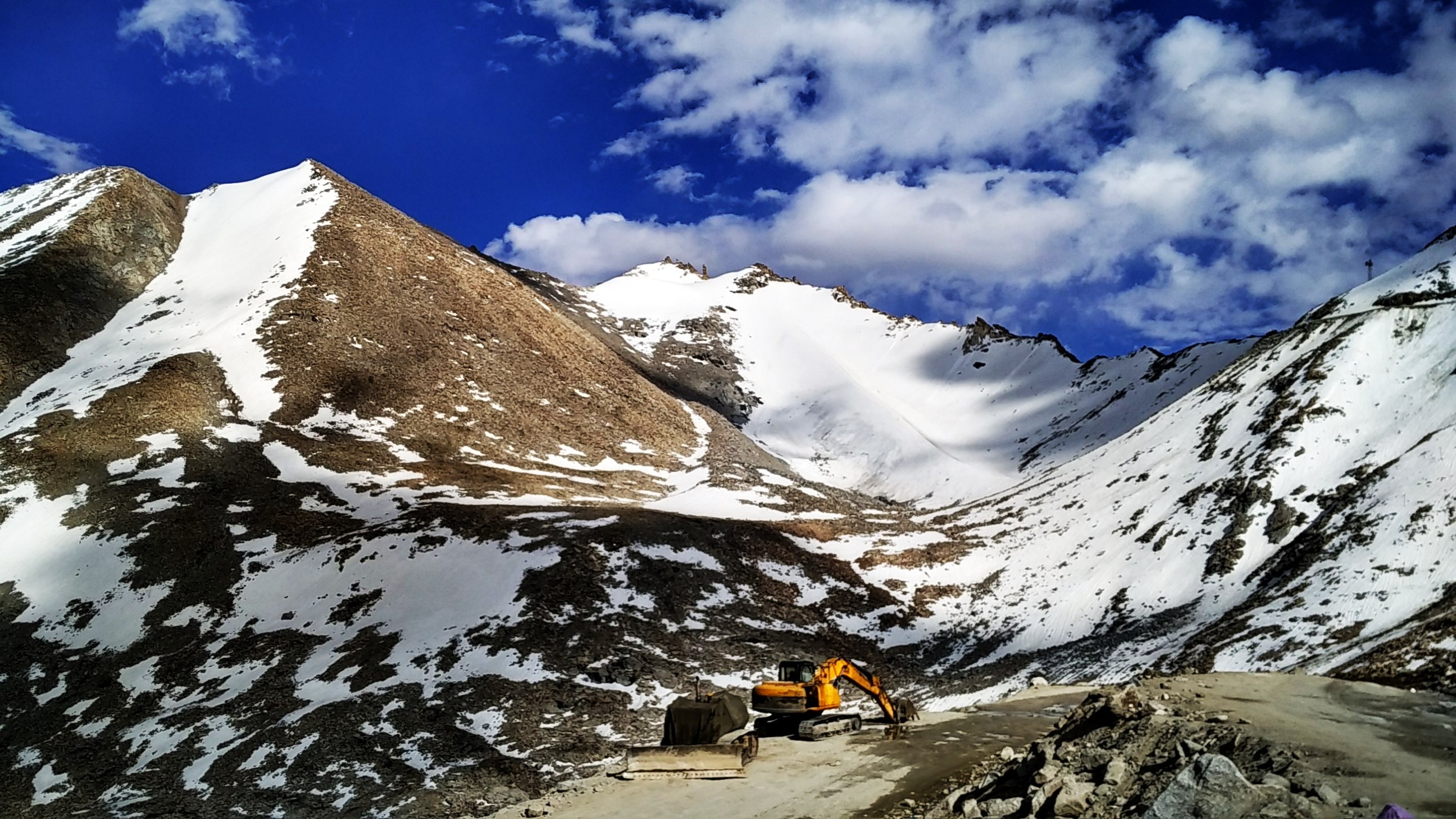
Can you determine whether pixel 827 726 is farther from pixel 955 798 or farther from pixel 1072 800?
pixel 1072 800

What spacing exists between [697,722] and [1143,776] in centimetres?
1068

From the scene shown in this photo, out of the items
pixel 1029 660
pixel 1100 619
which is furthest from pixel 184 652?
pixel 1100 619

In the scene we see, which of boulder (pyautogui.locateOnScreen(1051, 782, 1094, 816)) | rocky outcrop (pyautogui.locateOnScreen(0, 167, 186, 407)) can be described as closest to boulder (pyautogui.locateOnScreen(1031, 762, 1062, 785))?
boulder (pyautogui.locateOnScreen(1051, 782, 1094, 816))

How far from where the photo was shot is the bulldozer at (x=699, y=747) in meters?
17.7

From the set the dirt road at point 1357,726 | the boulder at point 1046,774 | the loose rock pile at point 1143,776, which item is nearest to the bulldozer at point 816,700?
the loose rock pile at point 1143,776

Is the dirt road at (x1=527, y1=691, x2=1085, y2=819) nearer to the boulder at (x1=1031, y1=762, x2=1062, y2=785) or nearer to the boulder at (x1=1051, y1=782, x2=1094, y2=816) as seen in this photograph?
the boulder at (x1=1031, y1=762, x2=1062, y2=785)

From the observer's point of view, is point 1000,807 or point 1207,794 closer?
point 1207,794

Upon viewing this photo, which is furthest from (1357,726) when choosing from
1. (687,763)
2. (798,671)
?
(798,671)

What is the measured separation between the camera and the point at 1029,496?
6544 centimetres

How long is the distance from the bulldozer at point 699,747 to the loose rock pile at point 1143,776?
4.66m

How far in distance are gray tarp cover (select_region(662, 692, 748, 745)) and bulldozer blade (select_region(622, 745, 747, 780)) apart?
1112 millimetres

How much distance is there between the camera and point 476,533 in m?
44.0

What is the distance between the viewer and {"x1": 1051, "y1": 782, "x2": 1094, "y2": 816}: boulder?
11.0 m

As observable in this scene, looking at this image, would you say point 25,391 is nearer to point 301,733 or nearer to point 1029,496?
point 301,733
